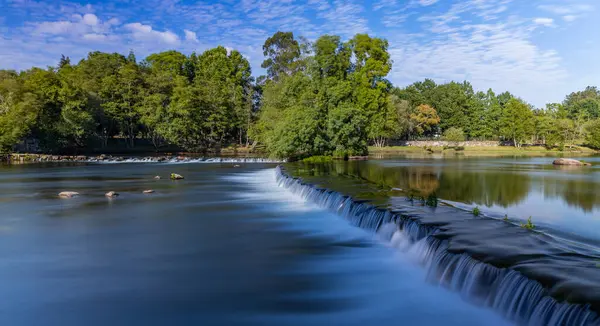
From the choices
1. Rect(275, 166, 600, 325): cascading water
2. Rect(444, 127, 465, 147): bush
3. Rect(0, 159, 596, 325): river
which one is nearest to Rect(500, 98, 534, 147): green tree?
Rect(444, 127, 465, 147): bush

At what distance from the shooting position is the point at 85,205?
62.3 ft

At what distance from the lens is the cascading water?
595 centimetres

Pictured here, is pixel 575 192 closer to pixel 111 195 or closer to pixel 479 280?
pixel 479 280

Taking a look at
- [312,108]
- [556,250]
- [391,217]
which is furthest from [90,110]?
[556,250]

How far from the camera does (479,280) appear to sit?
765 cm

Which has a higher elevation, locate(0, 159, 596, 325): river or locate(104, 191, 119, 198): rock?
locate(104, 191, 119, 198): rock

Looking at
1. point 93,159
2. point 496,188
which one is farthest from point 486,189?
point 93,159

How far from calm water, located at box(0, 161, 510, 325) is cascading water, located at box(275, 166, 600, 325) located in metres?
0.25

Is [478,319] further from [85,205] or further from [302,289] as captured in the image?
[85,205]

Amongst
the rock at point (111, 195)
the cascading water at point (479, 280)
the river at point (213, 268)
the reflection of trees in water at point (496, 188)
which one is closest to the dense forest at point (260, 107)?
the reflection of trees in water at point (496, 188)

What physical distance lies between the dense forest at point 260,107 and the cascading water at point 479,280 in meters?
28.5

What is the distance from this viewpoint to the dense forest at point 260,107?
1730 inches

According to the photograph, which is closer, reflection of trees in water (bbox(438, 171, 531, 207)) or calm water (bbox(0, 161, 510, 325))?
calm water (bbox(0, 161, 510, 325))

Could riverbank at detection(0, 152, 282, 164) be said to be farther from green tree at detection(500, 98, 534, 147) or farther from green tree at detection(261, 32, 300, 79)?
green tree at detection(500, 98, 534, 147)
